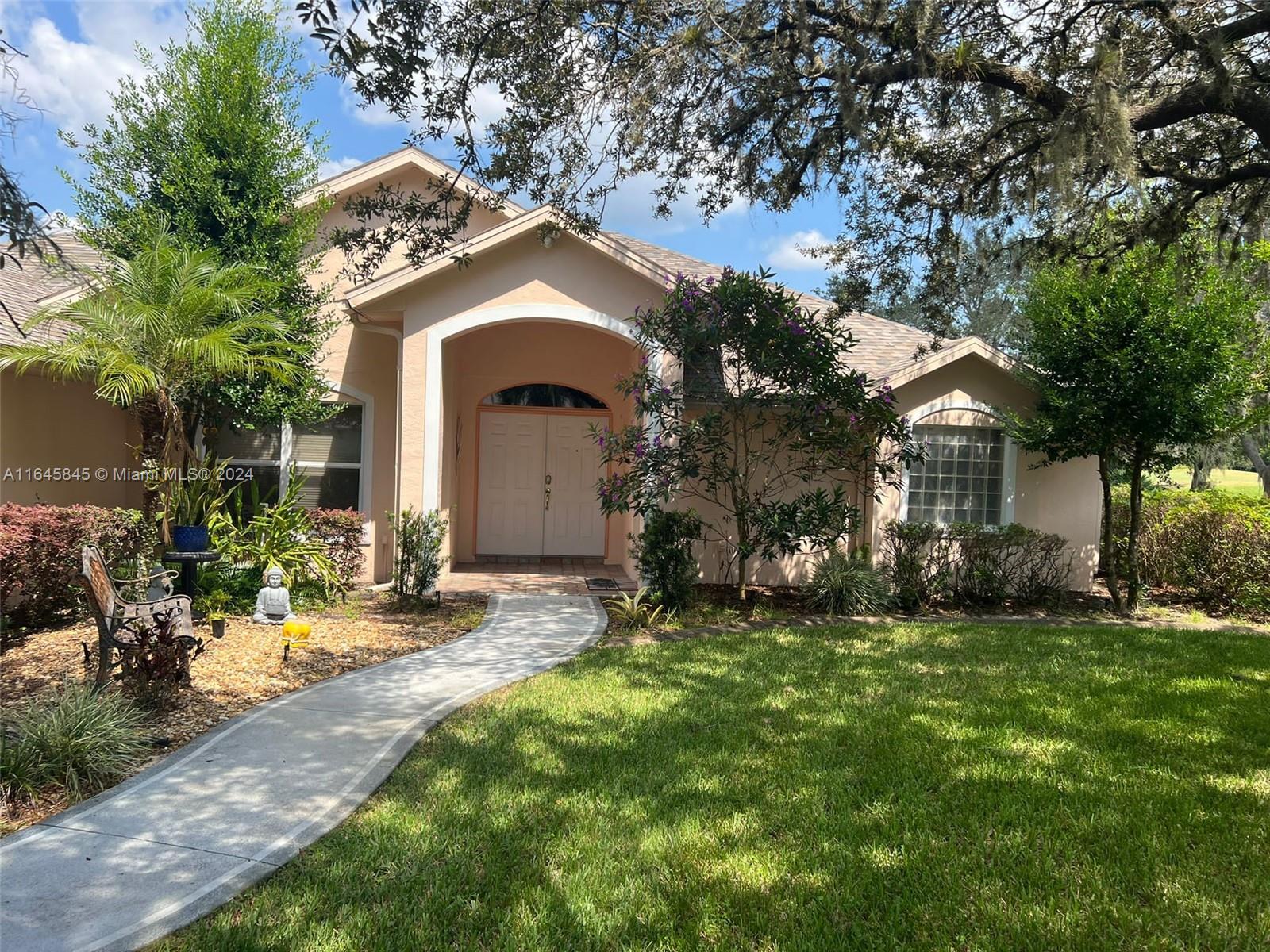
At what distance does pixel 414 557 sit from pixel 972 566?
25.4 ft

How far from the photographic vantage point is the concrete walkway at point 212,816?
3223 millimetres

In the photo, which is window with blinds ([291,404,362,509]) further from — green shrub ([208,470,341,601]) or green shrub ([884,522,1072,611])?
green shrub ([884,522,1072,611])

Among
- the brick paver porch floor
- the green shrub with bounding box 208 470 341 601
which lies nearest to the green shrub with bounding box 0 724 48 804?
the green shrub with bounding box 208 470 341 601

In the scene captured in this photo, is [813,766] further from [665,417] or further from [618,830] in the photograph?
[665,417]

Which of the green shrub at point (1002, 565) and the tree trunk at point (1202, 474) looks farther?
the tree trunk at point (1202, 474)

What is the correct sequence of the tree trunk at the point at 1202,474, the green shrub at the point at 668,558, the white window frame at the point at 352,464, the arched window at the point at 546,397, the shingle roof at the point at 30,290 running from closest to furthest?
the shingle roof at the point at 30,290 < the green shrub at the point at 668,558 < the white window frame at the point at 352,464 < the arched window at the point at 546,397 < the tree trunk at the point at 1202,474

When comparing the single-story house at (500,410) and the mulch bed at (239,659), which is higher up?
the single-story house at (500,410)

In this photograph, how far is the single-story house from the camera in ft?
33.9

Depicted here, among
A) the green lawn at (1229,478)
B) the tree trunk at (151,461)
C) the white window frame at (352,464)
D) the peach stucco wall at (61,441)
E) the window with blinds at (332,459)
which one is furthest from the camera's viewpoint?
the green lawn at (1229,478)

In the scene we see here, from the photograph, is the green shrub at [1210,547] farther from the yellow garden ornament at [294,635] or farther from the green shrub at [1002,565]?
the yellow garden ornament at [294,635]

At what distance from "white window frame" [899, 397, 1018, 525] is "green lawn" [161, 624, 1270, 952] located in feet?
18.0

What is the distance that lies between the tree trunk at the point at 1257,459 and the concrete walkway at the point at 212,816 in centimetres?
2320

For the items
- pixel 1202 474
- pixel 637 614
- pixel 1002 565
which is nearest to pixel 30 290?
pixel 637 614

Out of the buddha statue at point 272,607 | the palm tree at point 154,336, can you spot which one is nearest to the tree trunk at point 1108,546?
the buddha statue at point 272,607
